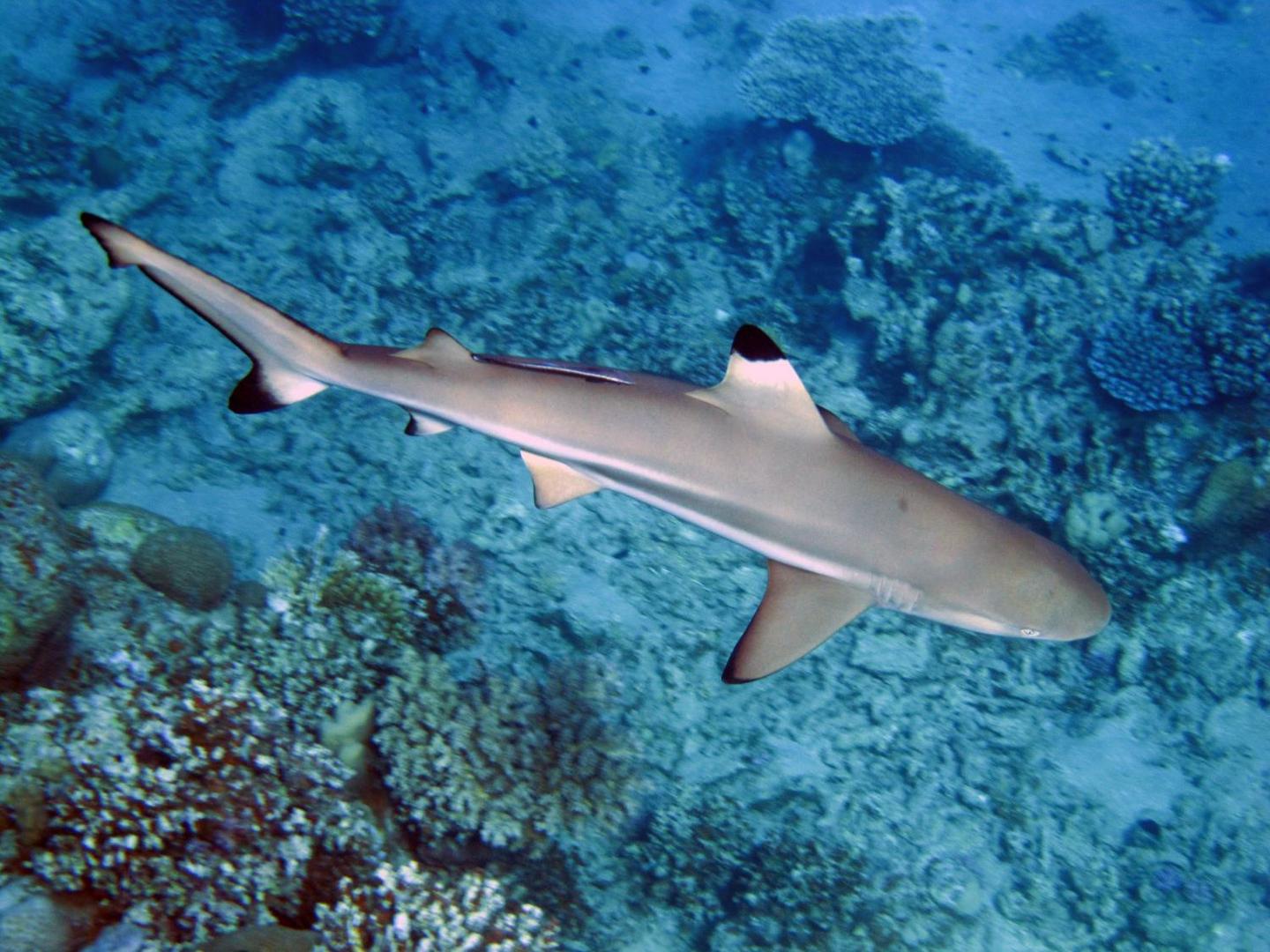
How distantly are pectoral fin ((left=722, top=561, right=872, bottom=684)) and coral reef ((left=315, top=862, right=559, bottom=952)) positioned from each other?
1.82 meters

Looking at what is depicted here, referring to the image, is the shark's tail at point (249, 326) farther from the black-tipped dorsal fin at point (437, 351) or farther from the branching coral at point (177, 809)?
the branching coral at point (177, 809)

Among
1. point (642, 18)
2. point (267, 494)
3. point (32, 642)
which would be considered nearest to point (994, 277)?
point (267, 494)

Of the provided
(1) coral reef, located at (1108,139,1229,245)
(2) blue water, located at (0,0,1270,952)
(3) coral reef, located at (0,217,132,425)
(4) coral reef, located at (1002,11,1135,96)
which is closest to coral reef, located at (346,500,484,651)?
(2) blue water, located at (0,0,1270,952)

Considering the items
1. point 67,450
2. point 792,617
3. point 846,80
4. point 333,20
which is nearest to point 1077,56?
point 846,80

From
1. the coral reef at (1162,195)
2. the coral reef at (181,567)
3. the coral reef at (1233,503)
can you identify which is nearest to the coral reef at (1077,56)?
the coral reef at (1162,195)

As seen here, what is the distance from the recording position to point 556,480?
4.02 m

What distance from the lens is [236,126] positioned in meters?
13.8

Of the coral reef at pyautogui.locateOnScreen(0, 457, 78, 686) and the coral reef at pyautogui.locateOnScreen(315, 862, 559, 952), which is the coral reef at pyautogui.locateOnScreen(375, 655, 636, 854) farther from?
the coral reef at pyautogui.locateOnScreen(0, 457, 78, 686)

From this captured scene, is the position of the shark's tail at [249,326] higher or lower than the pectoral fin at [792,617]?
higher

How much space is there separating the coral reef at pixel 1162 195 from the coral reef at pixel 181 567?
13.0m

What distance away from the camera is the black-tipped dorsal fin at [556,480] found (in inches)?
157

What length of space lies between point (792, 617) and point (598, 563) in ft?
11.3

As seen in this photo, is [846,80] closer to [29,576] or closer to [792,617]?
[792,617]

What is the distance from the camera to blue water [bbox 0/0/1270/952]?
3.91 meters
